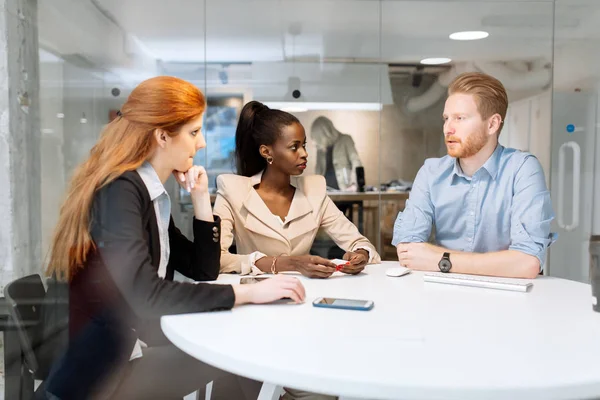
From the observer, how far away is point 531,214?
184 cm

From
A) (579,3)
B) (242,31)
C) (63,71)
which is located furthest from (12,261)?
(579,3)

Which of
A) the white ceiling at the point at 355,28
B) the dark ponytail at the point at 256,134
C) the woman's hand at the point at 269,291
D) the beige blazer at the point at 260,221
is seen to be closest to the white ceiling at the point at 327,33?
the white ceiling at the point at 355,28

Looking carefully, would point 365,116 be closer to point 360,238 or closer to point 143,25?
point 360,238

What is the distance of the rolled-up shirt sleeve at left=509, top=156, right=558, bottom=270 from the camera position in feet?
5.79

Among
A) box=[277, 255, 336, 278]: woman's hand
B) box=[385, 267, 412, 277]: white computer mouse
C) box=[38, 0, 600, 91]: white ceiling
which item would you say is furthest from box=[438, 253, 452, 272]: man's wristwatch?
box=[38, 0, 600, 91]: white ceiling

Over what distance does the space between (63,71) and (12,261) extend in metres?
1.10

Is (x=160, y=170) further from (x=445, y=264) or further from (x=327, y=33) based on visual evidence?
(x=327, y=33)

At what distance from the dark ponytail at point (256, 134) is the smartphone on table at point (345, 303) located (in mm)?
1113

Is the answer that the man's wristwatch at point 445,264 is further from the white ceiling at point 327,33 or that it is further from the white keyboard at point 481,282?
the white ceiling at point 327,33

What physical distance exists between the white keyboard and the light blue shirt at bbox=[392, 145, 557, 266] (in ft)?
0.84

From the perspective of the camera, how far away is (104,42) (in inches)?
120

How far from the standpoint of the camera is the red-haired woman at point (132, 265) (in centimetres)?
119

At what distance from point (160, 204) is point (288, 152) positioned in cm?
97

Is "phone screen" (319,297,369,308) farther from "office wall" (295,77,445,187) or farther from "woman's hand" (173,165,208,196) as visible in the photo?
"office wall" (295,77,445,187)
